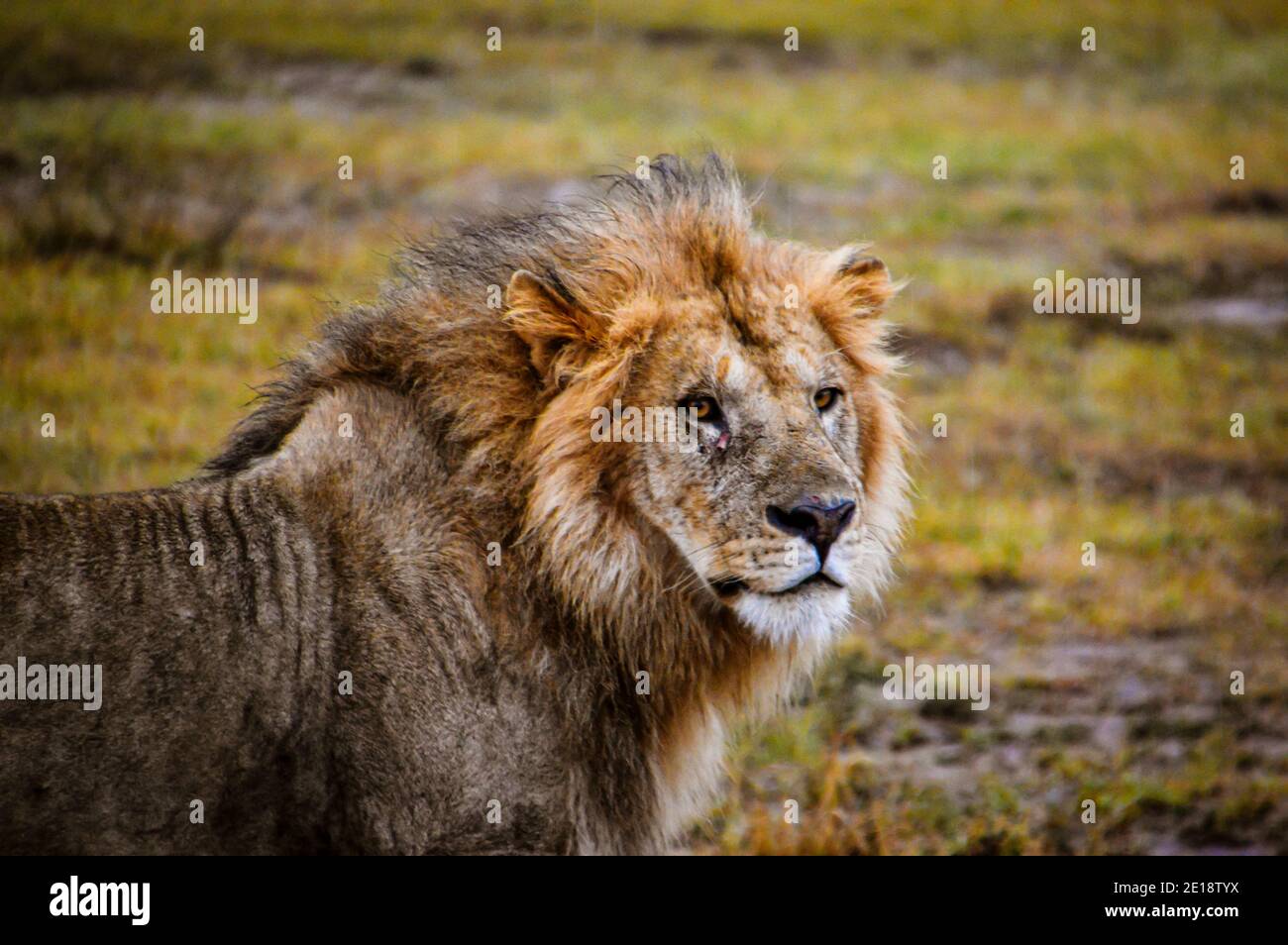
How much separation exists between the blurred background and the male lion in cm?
88

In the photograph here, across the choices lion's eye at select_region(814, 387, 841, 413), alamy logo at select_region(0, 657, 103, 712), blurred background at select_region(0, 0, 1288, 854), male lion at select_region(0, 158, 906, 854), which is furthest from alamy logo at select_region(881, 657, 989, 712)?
alamy logo at select_region(0, 657, 103, 712)

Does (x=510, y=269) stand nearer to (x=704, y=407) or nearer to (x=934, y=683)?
(x=704, y=407)

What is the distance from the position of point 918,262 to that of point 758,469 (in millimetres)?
8526

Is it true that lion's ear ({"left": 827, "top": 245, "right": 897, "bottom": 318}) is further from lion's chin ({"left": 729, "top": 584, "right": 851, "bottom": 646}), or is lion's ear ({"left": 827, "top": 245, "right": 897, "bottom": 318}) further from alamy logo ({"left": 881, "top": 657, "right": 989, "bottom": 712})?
alamy logo ({"left": 881, "top": 657, "right": 989, "bottom": 712})

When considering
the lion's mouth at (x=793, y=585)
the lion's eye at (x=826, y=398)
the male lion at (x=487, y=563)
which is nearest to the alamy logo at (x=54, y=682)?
the male lion at (x=487, y=563)

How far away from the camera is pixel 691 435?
4840mm

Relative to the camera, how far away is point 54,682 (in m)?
4.29

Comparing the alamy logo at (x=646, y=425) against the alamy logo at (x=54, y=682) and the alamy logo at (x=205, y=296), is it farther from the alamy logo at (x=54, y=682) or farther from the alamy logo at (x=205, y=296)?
the alamy logo at (x=205, y=296)

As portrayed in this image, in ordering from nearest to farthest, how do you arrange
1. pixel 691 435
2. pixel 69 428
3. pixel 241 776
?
1. pixel 241 776
2. pixel 691 435
3. pixel 69 428

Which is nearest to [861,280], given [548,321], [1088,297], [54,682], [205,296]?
[548,321]

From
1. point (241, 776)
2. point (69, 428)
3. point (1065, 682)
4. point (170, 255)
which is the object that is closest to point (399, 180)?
point (170, 255)

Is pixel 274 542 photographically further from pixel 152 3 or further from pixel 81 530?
pixel 152 3

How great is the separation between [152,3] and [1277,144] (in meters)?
11.5

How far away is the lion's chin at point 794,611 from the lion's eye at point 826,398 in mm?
673
